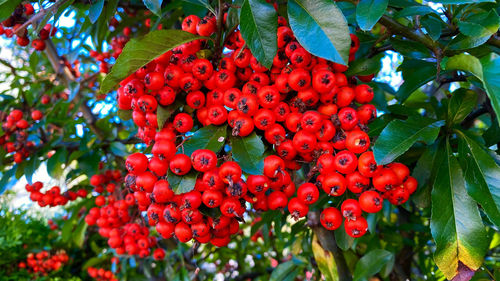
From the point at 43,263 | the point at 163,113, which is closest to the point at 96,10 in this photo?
the point at 163,113

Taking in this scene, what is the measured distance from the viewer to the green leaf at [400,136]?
3.40 ft

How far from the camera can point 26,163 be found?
2396mm

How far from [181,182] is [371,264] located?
1310 mm

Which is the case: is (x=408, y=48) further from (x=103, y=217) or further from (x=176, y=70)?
(x=103, y=217)

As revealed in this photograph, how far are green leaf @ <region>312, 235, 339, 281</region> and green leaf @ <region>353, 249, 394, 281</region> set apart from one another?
120 mm

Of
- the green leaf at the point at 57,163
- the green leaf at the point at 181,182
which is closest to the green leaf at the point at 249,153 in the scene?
the green leaf at the point at 181,182

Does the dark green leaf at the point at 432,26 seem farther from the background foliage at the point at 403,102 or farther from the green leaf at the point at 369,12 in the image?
the green leaf at the point at 369,12

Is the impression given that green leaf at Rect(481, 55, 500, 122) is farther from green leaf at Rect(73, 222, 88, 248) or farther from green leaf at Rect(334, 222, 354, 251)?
green leaf at Rect(73, 222, 88, 248)

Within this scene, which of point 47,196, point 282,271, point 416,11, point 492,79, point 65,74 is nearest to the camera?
point 492,79

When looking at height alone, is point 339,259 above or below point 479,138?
below

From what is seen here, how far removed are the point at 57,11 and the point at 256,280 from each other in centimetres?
308

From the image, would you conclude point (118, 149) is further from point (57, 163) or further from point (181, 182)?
point (181, 182)

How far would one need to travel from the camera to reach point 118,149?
2.31 meters

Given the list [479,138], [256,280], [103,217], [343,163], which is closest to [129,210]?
[103,217]
